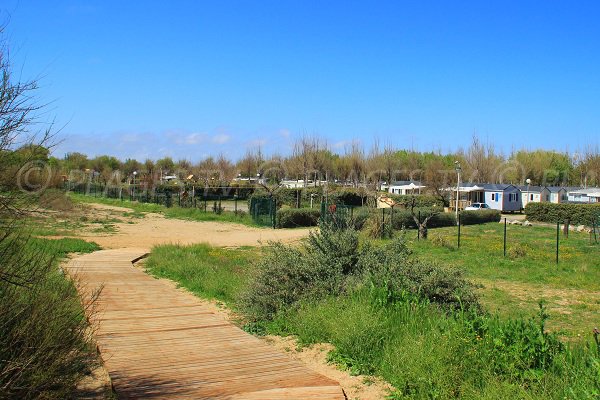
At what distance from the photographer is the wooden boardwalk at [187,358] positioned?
5445 millimetres

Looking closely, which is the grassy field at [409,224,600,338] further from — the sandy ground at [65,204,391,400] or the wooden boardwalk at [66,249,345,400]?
the wooden boardwalk at [66,249,345,400]

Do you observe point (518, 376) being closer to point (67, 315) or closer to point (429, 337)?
point (429, 337)

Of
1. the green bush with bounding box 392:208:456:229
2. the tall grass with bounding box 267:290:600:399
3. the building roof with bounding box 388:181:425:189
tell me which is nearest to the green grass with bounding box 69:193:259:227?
the green bush with bounding box 392:208:456:229

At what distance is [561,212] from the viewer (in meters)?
40.8

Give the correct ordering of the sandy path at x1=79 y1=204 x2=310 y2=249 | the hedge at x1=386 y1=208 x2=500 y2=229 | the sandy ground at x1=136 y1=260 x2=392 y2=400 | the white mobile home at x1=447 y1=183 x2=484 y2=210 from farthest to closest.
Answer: the white mobile home at x1=447 y1=183 x2=484 y2=210 < the hedge at x1=386 y1=208 x2=500 y2=229 < the sandy path at x1=79 y1=204 x2=310 y2=249 < the sandy ground at x1=136 y1=260 x2=392 y2=400

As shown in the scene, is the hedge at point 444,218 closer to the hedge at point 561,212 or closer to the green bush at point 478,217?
the green bush at point 478,217

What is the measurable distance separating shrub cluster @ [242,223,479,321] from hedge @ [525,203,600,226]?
34.2 m

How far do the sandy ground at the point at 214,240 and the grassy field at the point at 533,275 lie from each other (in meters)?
2.50

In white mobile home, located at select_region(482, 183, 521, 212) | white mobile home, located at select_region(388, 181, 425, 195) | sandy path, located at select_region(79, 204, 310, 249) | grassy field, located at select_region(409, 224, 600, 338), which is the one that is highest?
white mobile home, located at select_region(388, 181, 425, 195)

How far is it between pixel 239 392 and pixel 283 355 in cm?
148

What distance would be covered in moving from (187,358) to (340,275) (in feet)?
10.1

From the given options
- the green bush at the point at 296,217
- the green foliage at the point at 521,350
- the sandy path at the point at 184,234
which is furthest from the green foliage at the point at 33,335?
the green bush at the point at 296,217

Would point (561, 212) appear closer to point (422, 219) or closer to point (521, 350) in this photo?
point (422, 219)

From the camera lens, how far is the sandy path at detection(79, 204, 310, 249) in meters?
23.4
